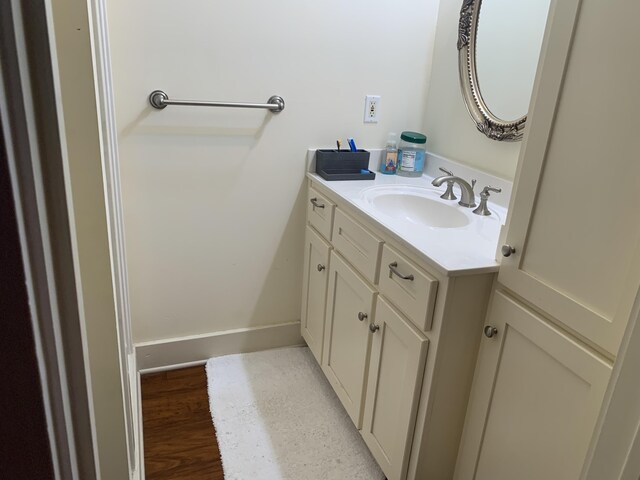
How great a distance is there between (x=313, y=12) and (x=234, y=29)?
0.99ft

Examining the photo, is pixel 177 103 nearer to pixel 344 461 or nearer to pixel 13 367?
pixel 344 461

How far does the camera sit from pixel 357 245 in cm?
155

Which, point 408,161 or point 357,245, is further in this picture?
point 408,161

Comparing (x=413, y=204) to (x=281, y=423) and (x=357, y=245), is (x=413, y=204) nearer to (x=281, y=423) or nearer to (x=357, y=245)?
(x=357, y=245)

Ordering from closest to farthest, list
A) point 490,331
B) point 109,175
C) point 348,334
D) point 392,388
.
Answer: point 109,175 → point 490,331 → point 392,388 → point 348,334

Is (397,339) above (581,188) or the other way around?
the other way around

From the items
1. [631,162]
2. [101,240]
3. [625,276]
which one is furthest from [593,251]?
[101,240]

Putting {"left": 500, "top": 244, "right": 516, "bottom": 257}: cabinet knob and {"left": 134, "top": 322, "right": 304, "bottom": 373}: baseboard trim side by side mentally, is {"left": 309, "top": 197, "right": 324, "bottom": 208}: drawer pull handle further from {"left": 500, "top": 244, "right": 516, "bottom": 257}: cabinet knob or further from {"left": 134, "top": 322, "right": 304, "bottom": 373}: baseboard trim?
{"left": 500, "top": 244, "right": 516, "bottom": 257}: cabinet knob

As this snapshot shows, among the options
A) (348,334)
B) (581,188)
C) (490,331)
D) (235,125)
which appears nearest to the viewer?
(581,188)

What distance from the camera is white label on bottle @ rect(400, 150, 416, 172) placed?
195cm

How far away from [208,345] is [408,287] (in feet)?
3.76

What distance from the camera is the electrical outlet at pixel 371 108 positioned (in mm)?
1959

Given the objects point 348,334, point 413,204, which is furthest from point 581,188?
point 348,334

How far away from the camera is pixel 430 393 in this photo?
1227 mm
